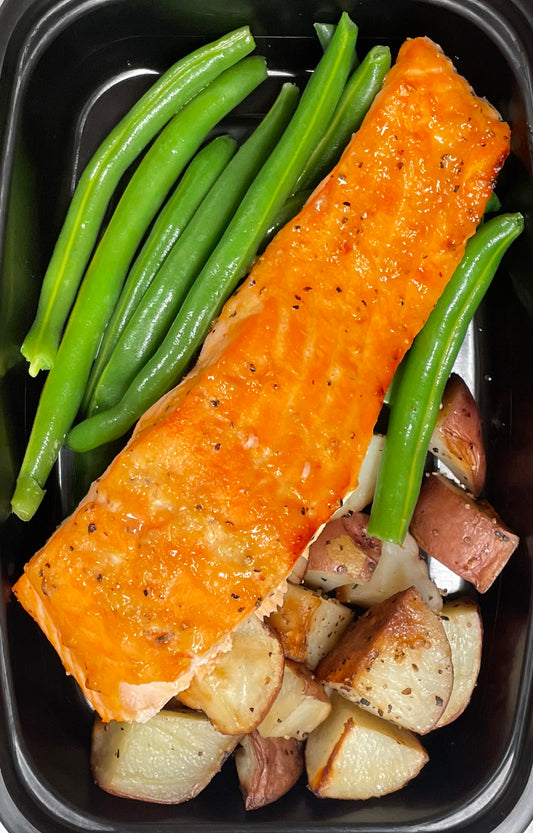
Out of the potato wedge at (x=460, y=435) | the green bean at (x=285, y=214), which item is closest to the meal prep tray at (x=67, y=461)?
the potato wedge at (x=460, y=435)

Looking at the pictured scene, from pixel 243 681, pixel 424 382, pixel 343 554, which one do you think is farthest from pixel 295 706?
Answer: pixel 424 382

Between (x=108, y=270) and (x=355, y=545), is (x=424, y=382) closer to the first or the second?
(x=355, y=545)

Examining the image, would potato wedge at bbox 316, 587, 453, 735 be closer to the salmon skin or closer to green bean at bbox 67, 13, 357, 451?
the salmon skin

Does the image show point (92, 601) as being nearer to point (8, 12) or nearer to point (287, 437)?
point (287, 437)

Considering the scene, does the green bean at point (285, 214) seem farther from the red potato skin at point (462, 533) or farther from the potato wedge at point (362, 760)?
the potato wedge at point (362, 760)

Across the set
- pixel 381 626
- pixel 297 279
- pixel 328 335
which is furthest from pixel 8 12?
pixel 381 626

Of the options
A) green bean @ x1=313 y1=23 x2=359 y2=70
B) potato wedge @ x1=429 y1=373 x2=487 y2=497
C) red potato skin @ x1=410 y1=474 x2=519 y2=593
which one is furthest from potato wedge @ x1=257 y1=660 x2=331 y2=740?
green bean @ x1=313 y1=23 x2=359 y2=70
